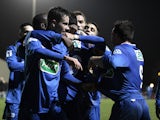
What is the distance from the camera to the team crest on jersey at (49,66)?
4.64m

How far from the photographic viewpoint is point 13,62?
23.8 feet

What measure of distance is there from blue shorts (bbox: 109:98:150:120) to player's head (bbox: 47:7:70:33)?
1060 millimetres

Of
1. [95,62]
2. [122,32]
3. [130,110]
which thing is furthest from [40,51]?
[130,110]

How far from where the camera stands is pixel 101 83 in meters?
5.36

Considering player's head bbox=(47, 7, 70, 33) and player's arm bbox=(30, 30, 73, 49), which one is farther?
player's head bbox=(47, 7, 70, 33)

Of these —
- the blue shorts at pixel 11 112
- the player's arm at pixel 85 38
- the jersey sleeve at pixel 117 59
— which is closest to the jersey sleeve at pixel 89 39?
the player's arm at pixel 85 38

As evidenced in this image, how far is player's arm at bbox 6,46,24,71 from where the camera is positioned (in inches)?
283

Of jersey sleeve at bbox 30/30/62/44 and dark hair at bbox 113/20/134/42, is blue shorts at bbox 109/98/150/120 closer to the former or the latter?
dark hair at bbox 113/20/134/42

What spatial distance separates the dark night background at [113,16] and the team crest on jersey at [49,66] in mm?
24310

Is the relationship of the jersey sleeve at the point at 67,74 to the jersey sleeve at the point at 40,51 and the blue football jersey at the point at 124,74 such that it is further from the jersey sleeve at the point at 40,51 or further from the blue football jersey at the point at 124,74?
the jersey sleeve at the point at 40,51

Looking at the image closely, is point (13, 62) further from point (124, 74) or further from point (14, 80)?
point (124, 74)

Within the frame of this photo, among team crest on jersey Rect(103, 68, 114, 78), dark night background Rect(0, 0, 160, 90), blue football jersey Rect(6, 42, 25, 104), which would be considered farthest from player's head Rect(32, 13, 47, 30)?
dark night background Rect(0, 0, 160, 90)

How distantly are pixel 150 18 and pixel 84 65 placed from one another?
82.2 ft

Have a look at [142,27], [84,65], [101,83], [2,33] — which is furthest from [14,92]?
[142,27]
